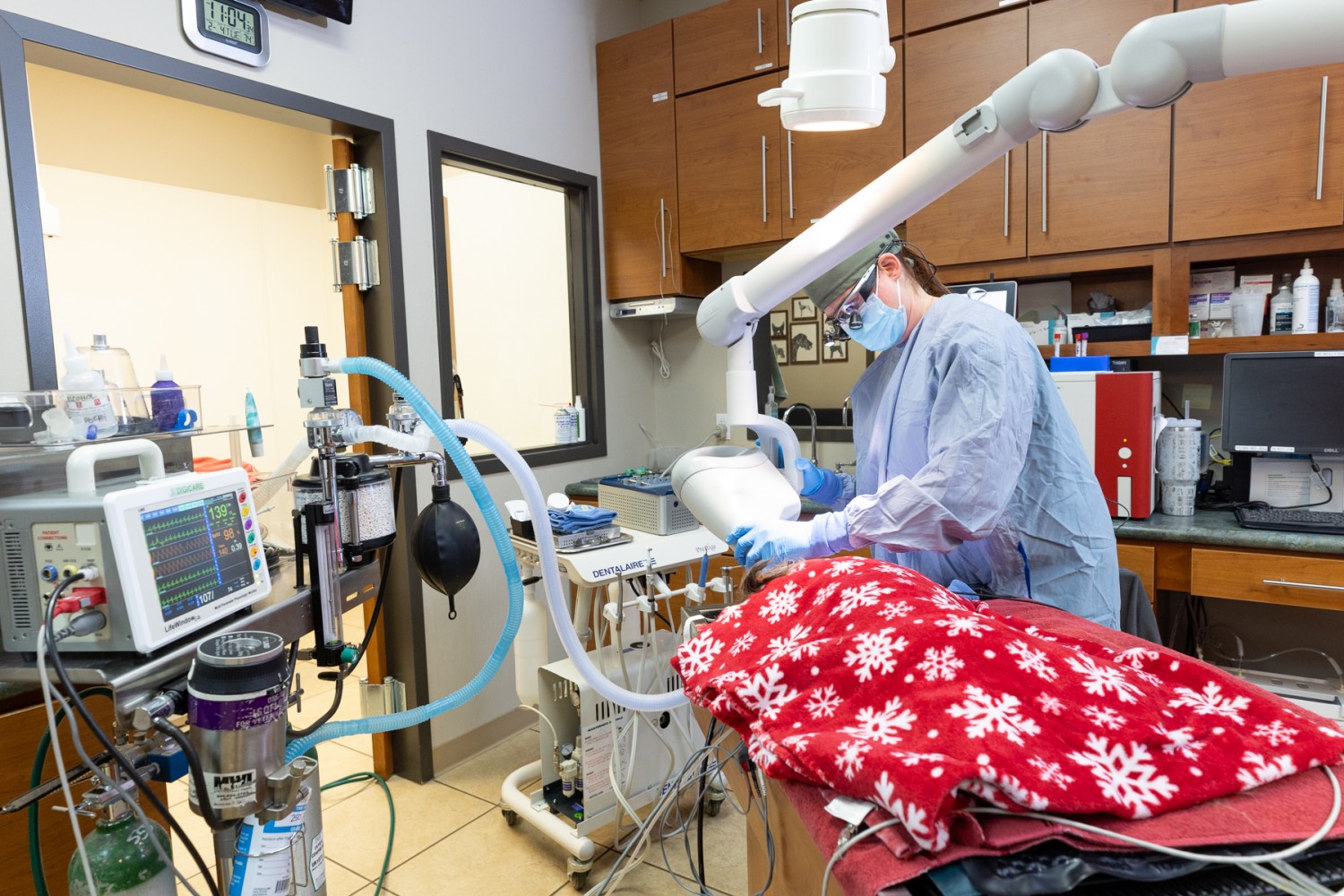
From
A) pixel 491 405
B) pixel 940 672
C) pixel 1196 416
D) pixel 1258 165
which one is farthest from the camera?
pixel 491 405

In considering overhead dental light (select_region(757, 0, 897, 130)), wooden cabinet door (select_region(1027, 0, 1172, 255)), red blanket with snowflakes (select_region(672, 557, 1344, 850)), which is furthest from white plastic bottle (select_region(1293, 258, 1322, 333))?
red blanket with snowflakes (select_region(672, 557, 1344, 850))

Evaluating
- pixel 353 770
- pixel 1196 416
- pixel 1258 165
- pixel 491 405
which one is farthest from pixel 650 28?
pixel 353 770

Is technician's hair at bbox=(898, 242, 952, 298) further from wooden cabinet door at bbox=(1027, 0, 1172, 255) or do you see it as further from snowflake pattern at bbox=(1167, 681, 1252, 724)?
snowflake pattern at bbox=(1167, 681, 1252, 724)

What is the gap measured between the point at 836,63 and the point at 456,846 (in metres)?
2.14

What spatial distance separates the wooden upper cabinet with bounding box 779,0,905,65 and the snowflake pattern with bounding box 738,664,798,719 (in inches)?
93.5

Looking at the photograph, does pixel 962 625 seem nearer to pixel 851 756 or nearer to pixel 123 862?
pixel 851 756

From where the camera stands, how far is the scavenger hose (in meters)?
1.33

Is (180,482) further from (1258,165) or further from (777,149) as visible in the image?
(1258,165)

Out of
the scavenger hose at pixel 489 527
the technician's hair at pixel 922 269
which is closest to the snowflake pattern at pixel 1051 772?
the scavenger hose at pixel 489 527

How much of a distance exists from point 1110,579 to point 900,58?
74.9 inches

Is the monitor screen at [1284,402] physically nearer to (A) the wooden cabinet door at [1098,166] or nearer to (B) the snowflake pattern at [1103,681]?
(A) the wooden cabinet door at [1098,166]

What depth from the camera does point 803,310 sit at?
10.9 feet

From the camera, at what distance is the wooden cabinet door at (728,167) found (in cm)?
288

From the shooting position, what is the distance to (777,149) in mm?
2850
